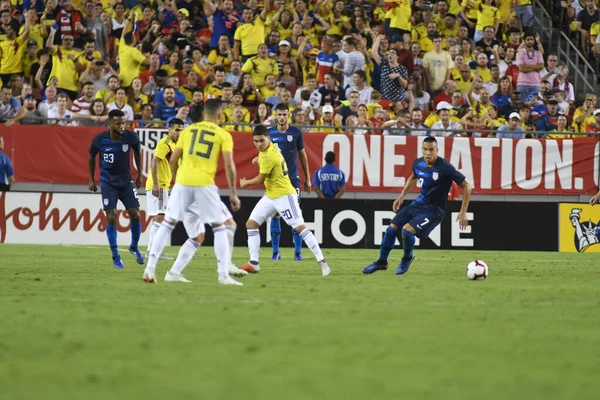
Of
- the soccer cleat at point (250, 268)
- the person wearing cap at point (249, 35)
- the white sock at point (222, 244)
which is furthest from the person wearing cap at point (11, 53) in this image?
the white sock at point (222, 244)

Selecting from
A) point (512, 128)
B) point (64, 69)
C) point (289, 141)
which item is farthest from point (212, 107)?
point (512, 128)

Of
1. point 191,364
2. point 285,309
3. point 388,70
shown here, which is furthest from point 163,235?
point 388,70

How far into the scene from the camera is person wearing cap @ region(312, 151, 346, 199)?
21.8m

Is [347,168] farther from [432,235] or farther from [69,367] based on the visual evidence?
[69,367]

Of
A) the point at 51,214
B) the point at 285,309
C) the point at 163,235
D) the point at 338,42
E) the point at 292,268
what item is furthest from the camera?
the point at 338,42

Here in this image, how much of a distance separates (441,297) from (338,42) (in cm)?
1490

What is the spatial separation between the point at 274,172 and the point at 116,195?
2910 millimetres

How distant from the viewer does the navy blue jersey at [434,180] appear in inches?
559

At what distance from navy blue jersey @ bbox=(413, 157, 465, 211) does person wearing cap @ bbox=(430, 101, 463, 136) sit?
8534 millimetres

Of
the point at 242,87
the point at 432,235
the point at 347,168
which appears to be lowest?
the point at 432,235

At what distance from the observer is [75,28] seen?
23.9 m

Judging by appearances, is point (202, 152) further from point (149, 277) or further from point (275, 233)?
point (275, 233)

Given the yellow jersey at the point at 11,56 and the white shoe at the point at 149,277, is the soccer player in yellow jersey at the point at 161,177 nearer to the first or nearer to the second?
the white shoe at the point at 149,277

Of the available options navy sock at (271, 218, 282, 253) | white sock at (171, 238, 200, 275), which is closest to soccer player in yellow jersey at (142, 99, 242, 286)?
white sock at (171, 238, 200, 275)
